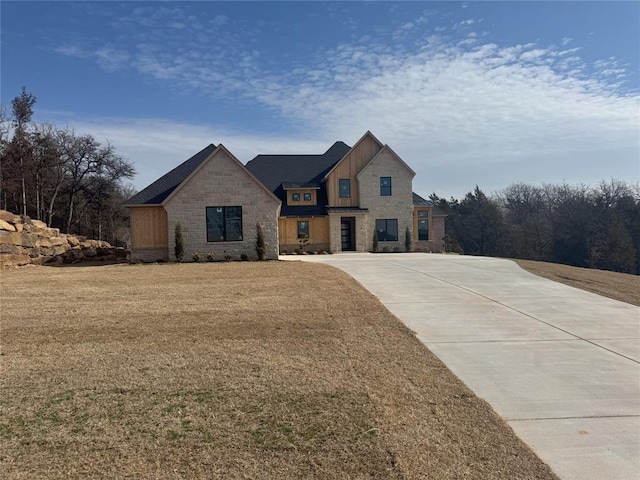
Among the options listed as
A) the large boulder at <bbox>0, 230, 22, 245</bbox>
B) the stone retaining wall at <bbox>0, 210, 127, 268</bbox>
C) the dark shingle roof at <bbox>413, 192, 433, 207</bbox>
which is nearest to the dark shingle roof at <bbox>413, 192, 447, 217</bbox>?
the dark shingle roof at <bbox>413, 192, 433, 207</bbox>

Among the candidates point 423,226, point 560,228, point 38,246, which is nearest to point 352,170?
point 423,226

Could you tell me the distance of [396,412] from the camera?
4426 millimetres

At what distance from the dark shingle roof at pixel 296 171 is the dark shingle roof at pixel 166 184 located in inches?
267

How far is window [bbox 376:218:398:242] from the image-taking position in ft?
100

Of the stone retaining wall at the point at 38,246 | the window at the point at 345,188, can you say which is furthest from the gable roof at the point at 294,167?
the stone retaining wall at the point at 38,246

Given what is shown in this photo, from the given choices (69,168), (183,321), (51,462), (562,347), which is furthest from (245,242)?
(69,168)

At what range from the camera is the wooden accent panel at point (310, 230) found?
2939 cm

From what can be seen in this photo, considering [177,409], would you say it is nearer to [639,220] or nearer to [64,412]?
[64,412]

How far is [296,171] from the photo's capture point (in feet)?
109

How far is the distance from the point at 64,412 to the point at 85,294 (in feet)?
25.9

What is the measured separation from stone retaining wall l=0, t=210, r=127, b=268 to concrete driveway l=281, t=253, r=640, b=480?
1559 cm

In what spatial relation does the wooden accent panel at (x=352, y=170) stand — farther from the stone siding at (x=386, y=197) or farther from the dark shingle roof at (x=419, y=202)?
the dark shingle roof at (x=419, y=202)

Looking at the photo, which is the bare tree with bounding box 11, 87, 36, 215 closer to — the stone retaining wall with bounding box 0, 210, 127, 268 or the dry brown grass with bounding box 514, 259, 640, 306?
the stone retaining wall with bounding box 0, 210, 127, 268

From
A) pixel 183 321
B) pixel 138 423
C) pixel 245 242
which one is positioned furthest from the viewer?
pixel 245 242
